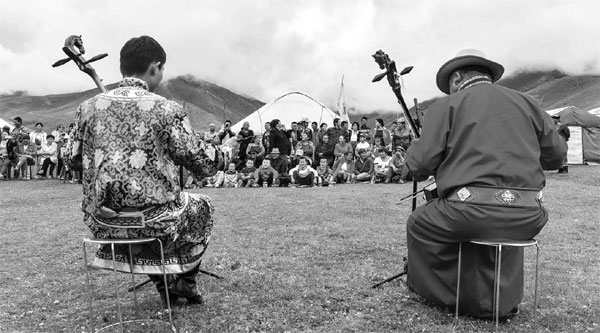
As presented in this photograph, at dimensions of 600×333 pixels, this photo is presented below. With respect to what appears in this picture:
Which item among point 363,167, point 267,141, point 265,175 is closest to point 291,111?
point 267,141

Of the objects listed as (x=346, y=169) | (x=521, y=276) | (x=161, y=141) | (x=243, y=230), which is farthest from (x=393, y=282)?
(x=346, y=169)

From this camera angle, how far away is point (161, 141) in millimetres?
3100

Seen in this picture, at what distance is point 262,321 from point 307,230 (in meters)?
3.12

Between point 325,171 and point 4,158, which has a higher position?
point 4,158

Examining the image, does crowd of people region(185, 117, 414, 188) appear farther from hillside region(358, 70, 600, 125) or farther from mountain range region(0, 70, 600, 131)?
hillside region(358, 70, 600, 125)

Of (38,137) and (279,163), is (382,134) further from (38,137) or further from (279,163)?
(38,137)

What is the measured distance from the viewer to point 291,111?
933 inches

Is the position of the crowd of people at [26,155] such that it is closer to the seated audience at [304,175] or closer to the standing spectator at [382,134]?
the seated audience at [304,175]

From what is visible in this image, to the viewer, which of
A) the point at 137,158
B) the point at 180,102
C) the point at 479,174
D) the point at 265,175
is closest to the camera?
the point at 137,158

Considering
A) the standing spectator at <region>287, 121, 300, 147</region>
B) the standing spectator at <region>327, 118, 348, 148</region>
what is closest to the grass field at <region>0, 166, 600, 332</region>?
the standing spectator at <region>327, 118, 348, 148</region>

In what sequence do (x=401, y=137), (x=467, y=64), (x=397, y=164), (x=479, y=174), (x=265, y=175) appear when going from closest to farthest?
(x=479, y=174), (x=467, y=64), (x=265, y=175), (x=397, y=164), (x=401, y=137)

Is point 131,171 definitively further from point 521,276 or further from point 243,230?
point 243,230

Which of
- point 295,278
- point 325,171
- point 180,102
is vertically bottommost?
point 295,278

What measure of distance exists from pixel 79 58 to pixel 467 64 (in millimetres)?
2710
